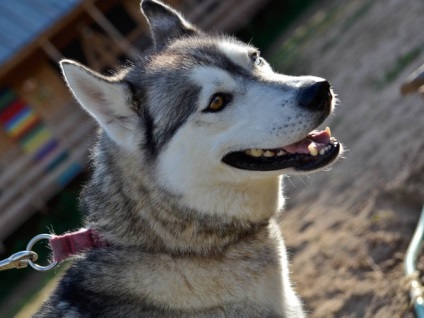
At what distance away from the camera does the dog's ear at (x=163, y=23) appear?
404cm

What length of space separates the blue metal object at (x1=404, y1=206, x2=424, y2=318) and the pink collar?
201 centimetres

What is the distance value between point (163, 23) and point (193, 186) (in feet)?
4.68

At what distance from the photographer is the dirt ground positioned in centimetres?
457

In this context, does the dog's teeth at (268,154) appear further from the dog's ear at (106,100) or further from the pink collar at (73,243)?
the pink collar at (73,243)

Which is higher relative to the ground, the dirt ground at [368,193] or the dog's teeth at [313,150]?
the dog's teeth at [313,150]

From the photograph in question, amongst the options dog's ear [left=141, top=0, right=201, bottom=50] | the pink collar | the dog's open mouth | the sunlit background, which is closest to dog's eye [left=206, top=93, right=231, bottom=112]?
the dog's open mouth

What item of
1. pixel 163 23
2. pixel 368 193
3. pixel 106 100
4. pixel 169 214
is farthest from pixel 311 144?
pixel 368 193

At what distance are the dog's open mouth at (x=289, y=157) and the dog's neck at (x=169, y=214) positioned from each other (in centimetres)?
14

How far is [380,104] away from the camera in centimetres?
757

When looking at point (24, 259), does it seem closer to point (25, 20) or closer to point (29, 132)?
point (29, 132)

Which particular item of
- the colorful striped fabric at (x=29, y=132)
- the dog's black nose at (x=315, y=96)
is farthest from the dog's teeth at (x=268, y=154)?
the colorful striped fabric at (x=29, y=132)

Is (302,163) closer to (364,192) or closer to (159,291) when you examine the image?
(159,291)

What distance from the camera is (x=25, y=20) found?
1538 cm

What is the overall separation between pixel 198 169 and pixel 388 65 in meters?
6.17
